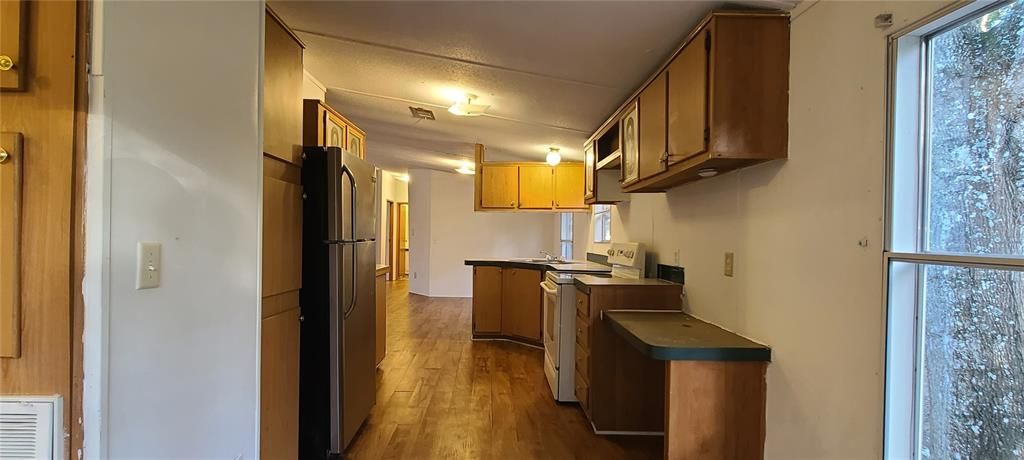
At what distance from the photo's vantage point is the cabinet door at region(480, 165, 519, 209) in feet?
17.6

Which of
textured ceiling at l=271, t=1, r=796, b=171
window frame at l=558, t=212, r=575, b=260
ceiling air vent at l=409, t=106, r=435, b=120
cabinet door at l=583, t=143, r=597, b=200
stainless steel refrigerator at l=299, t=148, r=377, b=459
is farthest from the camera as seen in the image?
window frame at l=558, t=212, r=575, b=260

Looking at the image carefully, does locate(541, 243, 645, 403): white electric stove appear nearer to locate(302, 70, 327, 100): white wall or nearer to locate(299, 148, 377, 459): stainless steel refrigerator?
locate(299, 148, 377, 459): stainless steel refrigerator

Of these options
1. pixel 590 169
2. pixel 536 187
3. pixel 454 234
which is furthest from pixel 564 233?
pixel 590 169

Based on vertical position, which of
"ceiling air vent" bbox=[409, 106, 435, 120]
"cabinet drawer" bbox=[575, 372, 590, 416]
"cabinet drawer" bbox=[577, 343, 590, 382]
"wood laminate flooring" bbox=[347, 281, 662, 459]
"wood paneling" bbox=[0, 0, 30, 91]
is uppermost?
"ceiling air vent" bbox=[409, 106, 435, 120]

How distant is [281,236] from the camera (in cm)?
197

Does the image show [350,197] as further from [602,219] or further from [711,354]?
[602,219]

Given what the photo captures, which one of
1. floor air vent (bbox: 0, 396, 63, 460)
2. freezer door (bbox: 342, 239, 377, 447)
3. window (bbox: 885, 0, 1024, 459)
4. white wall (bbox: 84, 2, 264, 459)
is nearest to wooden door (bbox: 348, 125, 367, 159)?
freezer door (bbox: 342, 239, 377, 447)

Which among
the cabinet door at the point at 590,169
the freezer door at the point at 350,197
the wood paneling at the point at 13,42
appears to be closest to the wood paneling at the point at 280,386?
the freezer door at the point at 350,197

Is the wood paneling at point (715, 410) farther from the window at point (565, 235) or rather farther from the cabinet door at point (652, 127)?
the window at point (565, 235)

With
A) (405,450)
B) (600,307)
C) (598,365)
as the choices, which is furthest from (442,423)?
(600,307)

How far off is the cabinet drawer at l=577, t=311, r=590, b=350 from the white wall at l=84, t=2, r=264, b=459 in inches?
69.9

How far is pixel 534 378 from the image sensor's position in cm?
378

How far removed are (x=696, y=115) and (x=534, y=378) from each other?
260 cm

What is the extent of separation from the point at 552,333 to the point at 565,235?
3507 millimetres
